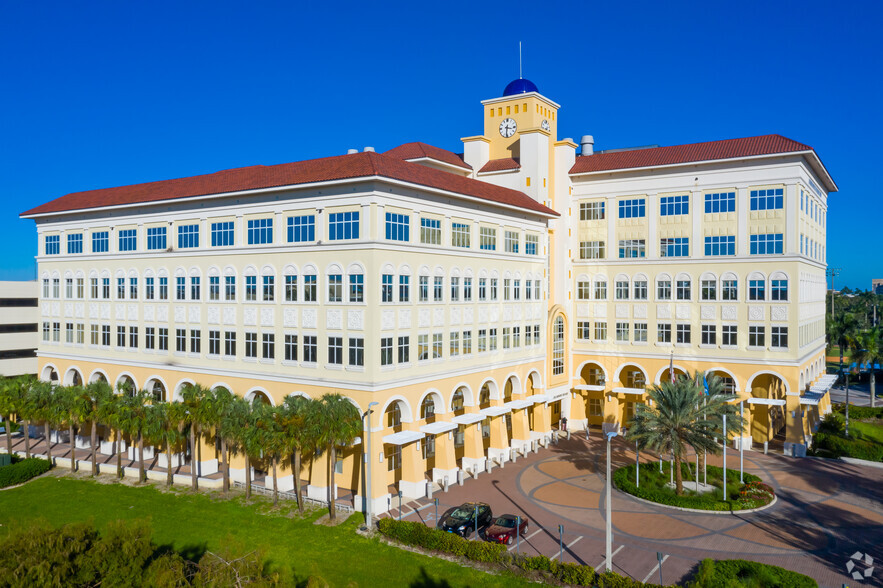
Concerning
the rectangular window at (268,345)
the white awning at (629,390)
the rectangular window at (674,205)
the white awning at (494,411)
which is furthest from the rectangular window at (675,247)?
the rectangular window at (268,345)

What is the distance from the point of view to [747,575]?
92.9 ft

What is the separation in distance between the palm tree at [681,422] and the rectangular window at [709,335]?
1380 cm

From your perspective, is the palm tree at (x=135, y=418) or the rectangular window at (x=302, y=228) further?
the palm tree at (x=135, y=418)

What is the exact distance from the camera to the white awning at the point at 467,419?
4469cm

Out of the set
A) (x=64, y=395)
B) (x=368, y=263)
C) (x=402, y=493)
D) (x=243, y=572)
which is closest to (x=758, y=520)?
(x=402, y=493)

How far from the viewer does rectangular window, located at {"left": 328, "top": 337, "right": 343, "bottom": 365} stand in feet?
134

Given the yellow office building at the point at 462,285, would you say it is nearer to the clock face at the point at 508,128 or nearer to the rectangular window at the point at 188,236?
the rectangular window at the point at 188,236

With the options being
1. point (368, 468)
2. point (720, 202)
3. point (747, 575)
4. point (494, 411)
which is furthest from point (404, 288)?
point (720, 202)

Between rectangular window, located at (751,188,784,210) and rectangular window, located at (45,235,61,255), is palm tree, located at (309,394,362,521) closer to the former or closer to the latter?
rectangular window, located at (45,235,61,255)

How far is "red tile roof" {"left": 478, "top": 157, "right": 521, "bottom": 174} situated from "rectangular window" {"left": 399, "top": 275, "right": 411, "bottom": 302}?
19971mm

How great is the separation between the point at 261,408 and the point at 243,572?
60.1ft

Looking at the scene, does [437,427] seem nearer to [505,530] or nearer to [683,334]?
[505,530]

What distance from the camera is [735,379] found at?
53.7m

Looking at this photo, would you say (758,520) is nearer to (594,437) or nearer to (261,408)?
(594,437)
